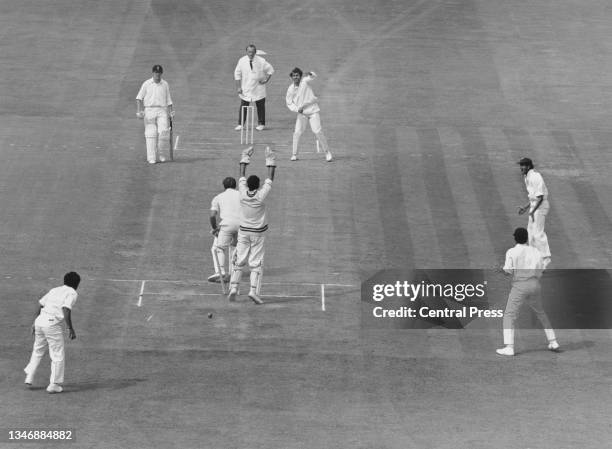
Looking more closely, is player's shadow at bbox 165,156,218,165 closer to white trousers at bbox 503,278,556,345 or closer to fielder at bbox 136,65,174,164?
fielder at bbox 136,65,174,164

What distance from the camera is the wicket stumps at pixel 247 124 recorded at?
116 ft

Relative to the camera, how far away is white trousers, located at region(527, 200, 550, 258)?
1064 inches

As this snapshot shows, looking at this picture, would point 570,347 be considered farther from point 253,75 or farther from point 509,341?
point 253,75

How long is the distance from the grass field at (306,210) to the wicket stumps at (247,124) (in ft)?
0.87

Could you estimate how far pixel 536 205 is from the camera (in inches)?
1060

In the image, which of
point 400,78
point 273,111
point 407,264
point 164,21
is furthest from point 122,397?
point 164,21

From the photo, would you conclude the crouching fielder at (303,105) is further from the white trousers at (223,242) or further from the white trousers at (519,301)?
the white trousers at (519,301)

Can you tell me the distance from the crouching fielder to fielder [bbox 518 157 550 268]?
7.84 metres

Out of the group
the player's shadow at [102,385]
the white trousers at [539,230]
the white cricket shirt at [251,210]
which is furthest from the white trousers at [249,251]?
the white trousers at [539,230]

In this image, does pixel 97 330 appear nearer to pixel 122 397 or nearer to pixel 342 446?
pixel 122 397

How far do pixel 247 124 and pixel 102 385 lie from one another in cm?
1478

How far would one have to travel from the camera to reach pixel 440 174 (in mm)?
33656

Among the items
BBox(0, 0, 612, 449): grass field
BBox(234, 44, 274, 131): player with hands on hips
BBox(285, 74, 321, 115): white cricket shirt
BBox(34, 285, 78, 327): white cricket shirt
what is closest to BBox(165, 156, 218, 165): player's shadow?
BBox(0, 0, 612, 449): grass field

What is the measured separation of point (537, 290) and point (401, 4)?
1062 inches
